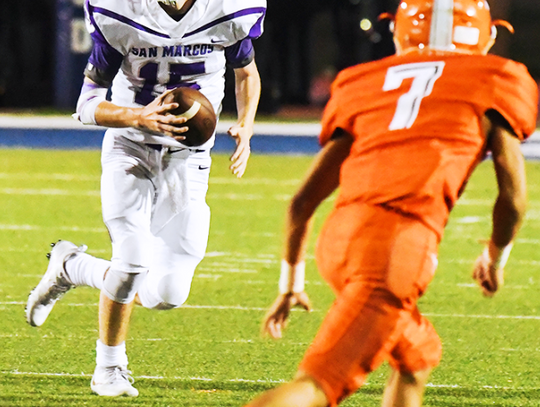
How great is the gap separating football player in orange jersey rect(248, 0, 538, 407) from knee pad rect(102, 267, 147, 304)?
3.82 ft

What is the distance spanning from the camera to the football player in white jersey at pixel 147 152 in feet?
11.7

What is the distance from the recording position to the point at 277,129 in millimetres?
15016

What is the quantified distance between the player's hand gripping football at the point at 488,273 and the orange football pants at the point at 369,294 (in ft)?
0.53

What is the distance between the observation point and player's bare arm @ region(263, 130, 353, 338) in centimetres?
243

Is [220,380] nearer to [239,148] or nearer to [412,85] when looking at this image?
[239,148]

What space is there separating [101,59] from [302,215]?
144 centimetres

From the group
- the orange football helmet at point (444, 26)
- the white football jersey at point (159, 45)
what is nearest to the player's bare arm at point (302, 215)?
the orange football helmet at point (444, 26)

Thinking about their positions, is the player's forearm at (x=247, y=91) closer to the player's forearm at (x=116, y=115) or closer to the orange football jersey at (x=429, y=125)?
the player's forearm at (x=116, y=115)

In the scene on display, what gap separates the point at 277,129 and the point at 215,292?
9620 mm

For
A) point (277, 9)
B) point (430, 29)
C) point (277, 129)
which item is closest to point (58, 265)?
point (430, 29)

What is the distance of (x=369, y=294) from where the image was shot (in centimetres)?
228

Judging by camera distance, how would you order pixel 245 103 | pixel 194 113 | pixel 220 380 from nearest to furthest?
pixel 194 113 < pixel 220 380 < pixel 245 103

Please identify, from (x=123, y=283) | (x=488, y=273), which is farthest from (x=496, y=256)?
(x=123, y=283)

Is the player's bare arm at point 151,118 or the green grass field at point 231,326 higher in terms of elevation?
the player's bare arm at point 151,118
